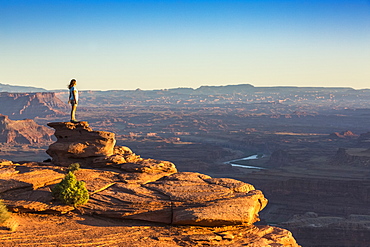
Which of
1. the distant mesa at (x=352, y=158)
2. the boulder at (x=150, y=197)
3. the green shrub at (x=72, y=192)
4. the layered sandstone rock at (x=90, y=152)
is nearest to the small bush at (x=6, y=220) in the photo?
the boulder at (x=150, y=197)

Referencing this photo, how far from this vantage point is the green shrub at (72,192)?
71.5 ft

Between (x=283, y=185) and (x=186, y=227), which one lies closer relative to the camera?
(x=186, y=227)

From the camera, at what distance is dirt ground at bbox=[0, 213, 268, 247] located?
18.5 m

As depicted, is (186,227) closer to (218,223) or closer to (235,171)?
(218,223)

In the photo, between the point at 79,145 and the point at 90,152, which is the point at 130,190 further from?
the point at 79,145

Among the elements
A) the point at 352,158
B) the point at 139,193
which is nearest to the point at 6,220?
the point at 139,193

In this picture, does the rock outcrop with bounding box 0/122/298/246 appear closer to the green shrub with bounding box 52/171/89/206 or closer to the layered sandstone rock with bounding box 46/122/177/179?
the layered sandstone rock with bounding box 46/122/177/179

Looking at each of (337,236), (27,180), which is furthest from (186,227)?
(337,236)

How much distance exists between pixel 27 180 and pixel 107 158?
5.50 meters

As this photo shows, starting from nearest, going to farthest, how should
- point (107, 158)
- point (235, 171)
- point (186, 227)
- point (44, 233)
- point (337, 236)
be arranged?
1. point (44, 233)
2. point (186, 227)
3. point (107, 158)
4. point (337, 236)
5. point (235, 171)

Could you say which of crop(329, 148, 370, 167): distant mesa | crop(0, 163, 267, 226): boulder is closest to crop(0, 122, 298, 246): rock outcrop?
crop(0, 163, 267, 226): boulder

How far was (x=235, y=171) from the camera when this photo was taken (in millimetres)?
143625

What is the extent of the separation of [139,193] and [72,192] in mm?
3130

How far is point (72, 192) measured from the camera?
21750 mm
